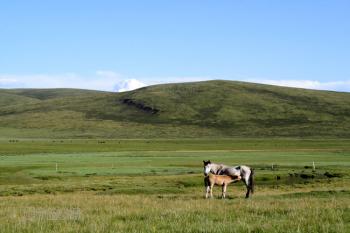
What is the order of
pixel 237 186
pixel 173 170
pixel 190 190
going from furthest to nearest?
pixel 173 170 → pixel 237 186 → pixel 190 190

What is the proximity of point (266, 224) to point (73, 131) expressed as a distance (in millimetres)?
183158

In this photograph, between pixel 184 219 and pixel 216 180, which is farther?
pixel 216 180

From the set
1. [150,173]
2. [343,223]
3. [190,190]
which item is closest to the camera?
[343,223]

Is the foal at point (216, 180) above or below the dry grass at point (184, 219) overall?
below

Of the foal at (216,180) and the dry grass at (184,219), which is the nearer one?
the dry grass at (184,219)

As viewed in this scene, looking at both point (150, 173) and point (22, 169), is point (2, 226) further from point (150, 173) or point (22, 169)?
point (22, 169)

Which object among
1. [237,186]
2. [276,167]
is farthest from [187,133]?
[237,186]

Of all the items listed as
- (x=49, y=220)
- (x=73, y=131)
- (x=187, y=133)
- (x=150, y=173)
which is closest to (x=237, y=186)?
(x=150, y=173)

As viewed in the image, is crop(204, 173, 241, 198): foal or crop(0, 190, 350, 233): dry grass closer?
crop(0, 190, 350, 233): dry grass

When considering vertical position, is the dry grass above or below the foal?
above

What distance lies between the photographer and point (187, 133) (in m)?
187

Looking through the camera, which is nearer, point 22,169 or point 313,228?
point 313,228

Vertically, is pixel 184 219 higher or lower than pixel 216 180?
higher

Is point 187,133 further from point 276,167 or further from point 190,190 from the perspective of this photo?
point 190,190
